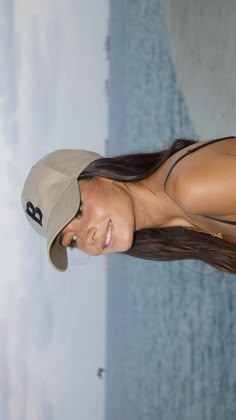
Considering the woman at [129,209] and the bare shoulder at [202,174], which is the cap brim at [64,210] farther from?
the bare shoulder at [202,174]

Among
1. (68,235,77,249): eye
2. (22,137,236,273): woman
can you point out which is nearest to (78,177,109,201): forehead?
(22,137,236,273): woman

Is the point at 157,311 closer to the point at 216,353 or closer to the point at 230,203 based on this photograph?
the point at 216,353

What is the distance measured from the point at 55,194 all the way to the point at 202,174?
35cm

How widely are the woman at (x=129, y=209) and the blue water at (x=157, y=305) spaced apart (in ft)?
3.72

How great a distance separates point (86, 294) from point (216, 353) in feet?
2.20

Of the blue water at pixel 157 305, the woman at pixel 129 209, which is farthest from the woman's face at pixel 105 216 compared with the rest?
the blue water at pixel 157 305

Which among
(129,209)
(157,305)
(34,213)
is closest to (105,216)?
(129,209)

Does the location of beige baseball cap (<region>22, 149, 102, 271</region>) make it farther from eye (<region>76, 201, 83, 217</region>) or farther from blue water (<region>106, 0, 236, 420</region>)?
blue water (<region>106, 0, 236, 420</region>)

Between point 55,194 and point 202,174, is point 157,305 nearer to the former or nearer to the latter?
point 55,194

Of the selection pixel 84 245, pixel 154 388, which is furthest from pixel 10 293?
pixel 154 388

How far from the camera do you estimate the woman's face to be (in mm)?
1146

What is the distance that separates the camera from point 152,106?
300 centimetres

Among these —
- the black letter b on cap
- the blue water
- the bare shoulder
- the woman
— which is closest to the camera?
the bare shoulder

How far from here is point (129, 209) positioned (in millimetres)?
1157
